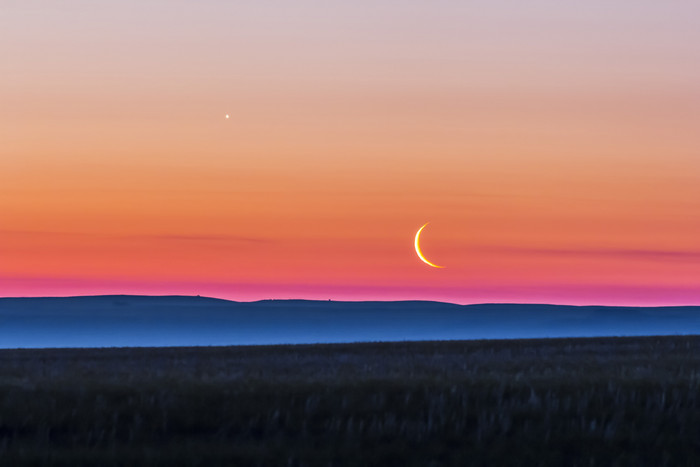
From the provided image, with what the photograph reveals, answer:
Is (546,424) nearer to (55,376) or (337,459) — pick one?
(337,459)

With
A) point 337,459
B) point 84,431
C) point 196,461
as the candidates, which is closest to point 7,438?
point 84,431

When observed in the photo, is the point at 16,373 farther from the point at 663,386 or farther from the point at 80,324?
the point at 80,324

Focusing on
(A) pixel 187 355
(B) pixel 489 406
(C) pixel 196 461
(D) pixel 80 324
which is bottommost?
(C) pixel 196 461

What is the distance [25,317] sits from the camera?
586 feet

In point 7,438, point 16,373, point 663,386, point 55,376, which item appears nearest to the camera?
point 7,438

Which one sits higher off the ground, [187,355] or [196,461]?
[187,355]

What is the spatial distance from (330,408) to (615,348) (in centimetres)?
2582

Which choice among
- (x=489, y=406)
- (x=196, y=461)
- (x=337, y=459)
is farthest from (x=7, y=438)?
(x=489, y=406)

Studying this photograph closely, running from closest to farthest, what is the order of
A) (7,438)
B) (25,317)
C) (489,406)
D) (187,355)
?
(7,438) < (489,406) < (187,355) < (25,317)

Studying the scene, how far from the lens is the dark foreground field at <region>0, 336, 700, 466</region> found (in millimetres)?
14391

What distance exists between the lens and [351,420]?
15.7 metres

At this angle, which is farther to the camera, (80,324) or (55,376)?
(80,324)

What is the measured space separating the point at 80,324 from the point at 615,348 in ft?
487

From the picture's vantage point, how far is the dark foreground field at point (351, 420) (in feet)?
47.2
